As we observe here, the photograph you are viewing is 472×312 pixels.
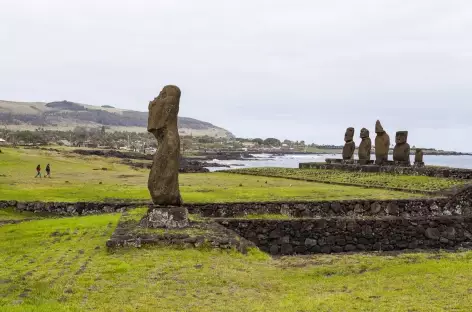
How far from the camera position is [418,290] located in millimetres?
9750

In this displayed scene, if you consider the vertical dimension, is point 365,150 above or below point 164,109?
below

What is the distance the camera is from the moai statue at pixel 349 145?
1730 inches

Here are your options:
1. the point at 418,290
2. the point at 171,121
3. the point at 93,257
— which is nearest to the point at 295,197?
the point at 171,121

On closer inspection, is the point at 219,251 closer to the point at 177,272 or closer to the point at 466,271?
the point at 177,272

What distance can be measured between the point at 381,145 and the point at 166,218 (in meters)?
27.6

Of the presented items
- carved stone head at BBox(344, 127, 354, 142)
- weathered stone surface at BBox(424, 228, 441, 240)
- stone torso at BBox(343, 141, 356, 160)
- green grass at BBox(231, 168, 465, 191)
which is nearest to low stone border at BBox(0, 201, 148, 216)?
weathered stone surface at BBox(424, 228, 441, 240)

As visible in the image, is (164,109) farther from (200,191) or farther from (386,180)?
(386,180)

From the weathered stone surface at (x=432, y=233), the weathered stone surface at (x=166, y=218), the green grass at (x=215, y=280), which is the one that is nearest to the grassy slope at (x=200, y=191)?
the weathered stone surface at (x=432, y=233)

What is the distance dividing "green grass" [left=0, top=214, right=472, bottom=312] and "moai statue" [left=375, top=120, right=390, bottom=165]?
2656cm

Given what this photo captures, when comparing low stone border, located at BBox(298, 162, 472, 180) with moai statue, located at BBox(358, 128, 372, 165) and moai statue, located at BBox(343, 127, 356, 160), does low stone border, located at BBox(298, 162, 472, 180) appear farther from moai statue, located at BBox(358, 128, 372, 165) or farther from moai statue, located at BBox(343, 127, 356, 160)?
moai statue, located at BBox(343, 127, 356, 160)

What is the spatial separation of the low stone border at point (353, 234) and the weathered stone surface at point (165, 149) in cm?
367

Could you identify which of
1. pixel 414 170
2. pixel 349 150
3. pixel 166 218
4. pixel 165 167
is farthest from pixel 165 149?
pixel 349 150

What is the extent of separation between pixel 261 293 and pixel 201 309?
5.35 feet

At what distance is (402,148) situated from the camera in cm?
3847
